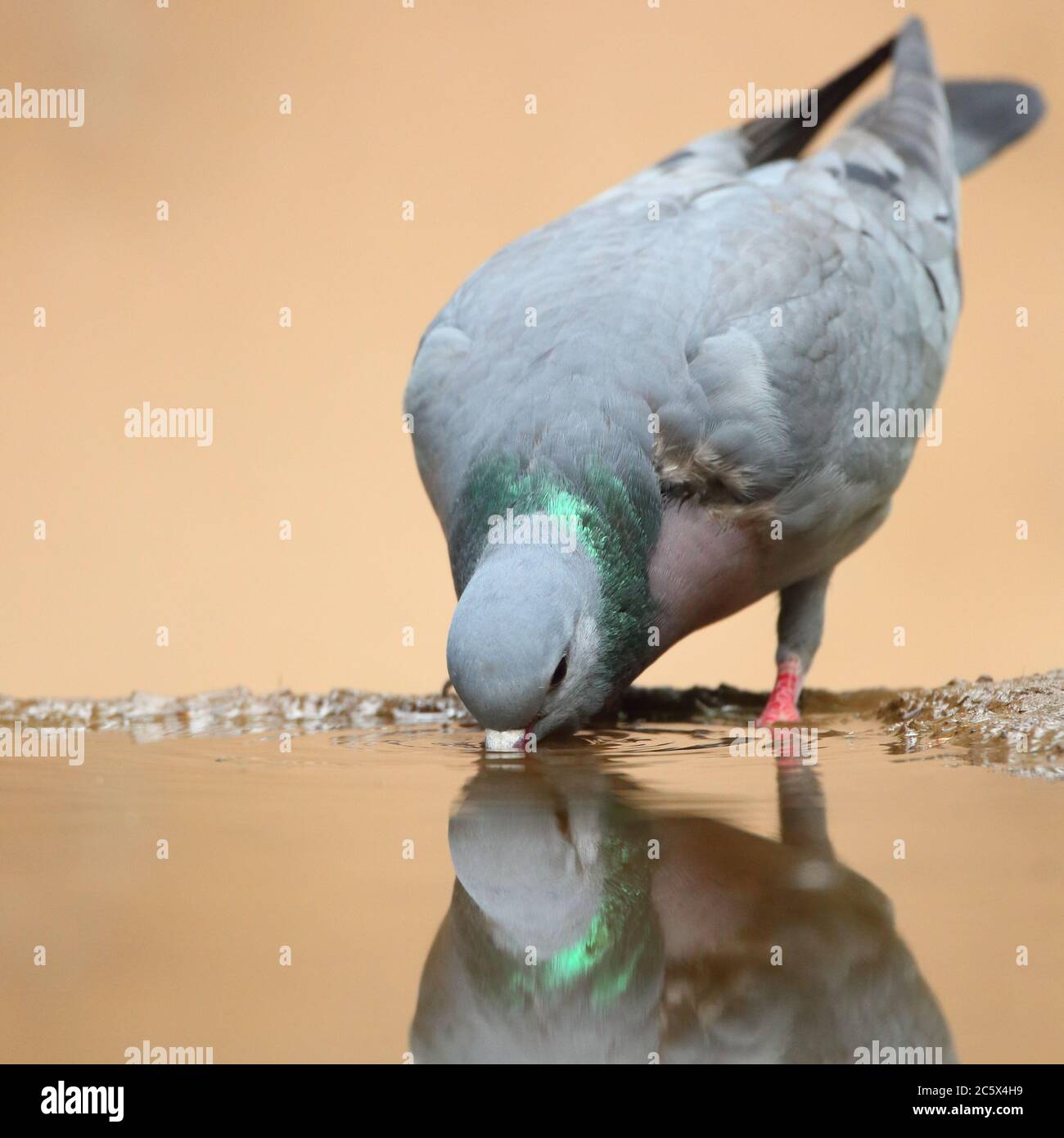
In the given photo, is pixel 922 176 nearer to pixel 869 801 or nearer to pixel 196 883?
pixel 869 801

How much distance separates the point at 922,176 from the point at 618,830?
3.23 m

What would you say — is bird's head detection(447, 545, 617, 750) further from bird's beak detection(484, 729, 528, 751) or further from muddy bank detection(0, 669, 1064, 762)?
muddy bank detection(0, 669, 1064, 762)

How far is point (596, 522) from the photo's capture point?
3066mm

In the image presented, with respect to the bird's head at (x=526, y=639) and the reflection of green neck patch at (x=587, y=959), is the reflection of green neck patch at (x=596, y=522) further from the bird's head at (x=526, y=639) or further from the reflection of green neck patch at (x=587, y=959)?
the reflection of green neck patch at (x=587, y=959)

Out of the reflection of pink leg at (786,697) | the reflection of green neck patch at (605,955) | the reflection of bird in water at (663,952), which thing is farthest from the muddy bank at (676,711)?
the reflection of green neck patch at (605,955)

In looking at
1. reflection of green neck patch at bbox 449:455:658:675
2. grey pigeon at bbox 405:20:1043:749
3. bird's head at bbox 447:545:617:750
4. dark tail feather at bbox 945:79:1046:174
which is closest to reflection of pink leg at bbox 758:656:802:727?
grey pigeon at bbox 405:20:1043:749

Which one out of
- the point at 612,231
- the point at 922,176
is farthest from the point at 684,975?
the point at 922,176

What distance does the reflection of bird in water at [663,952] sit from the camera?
1383 mm

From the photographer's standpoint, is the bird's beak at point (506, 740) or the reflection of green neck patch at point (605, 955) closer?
the reflection of green neck patch at point (605, 955)

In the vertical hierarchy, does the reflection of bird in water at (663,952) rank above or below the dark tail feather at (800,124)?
below

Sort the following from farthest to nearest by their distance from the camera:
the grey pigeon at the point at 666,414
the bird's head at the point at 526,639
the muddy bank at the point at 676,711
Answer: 1. the grey pigeon at the point at 666,414
2. the muddy bank at the point at 676,711
3. the bird's head at the point at 526,639

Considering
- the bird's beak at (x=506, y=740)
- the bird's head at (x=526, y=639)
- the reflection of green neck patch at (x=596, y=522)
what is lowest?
the bird's beak at (x=506, y=740)

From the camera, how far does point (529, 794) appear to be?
2.49 meters

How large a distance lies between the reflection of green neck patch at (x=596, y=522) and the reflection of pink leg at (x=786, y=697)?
2.79ft
